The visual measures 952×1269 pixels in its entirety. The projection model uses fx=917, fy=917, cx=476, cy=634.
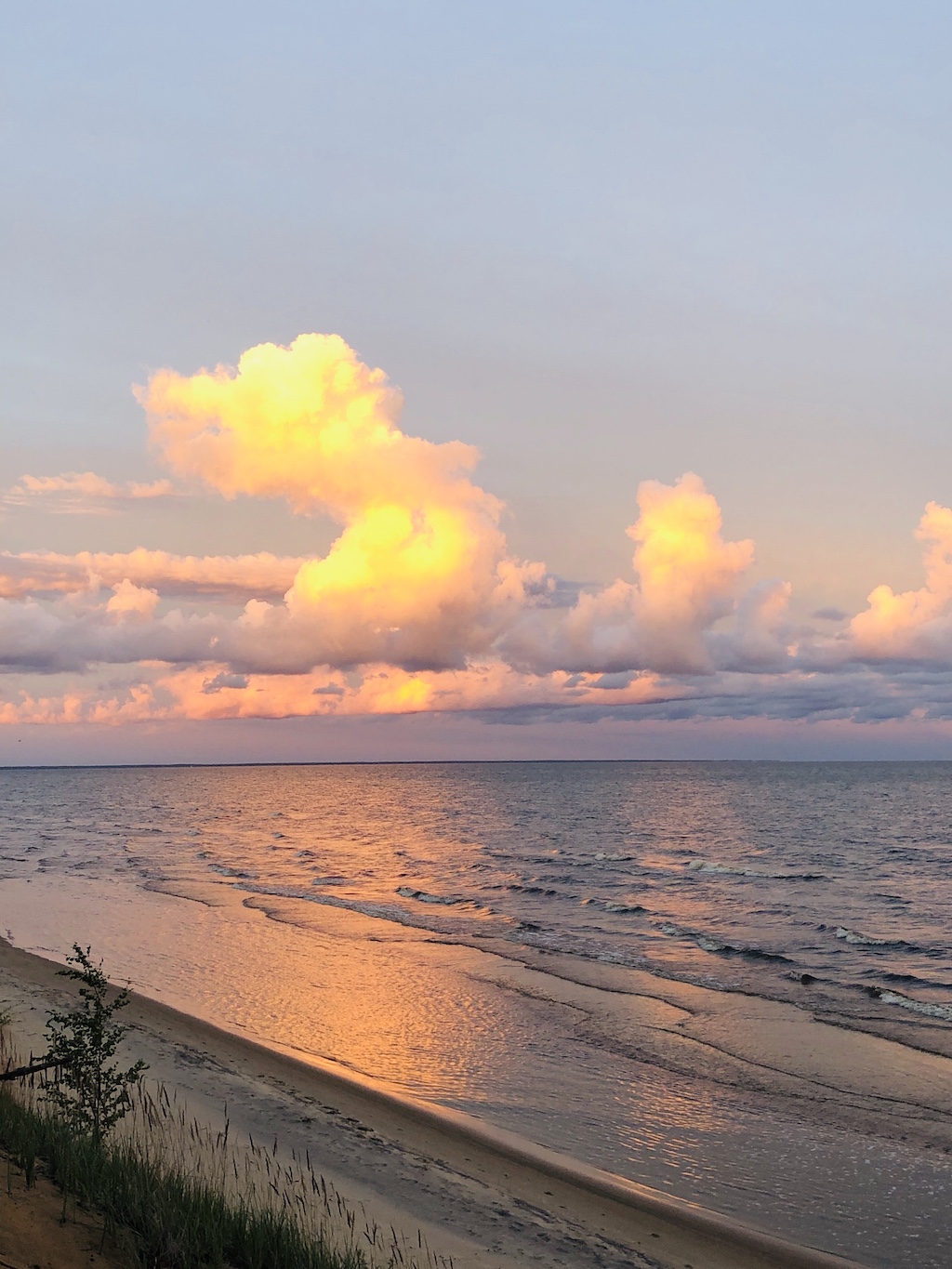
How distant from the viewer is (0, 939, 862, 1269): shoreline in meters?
10.4

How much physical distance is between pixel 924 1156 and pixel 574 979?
38.1ft

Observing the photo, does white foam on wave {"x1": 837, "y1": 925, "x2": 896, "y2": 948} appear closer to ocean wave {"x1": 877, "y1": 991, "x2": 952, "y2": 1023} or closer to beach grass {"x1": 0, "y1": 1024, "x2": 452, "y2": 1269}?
ocean wave {"x1": 877, "y1": 991, "x2": 952, "y2": 1023}

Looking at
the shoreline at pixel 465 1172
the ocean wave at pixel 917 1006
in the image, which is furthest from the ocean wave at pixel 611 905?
the shoreline at pixel 465 1172

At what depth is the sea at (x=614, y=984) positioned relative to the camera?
13.3 m

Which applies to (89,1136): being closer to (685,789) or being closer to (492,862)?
(492,862)

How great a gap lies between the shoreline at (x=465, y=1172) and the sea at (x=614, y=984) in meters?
0.50

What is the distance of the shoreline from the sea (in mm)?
502

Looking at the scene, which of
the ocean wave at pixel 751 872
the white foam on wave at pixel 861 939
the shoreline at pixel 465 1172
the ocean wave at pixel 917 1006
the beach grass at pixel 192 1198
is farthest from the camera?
the ocean wave at pixel 751 872

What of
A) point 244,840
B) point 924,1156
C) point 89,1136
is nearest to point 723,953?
point 924,1156

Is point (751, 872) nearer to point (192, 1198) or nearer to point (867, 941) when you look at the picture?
point (867, 941)

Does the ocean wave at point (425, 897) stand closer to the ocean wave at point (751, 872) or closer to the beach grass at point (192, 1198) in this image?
the ocean wave at point (751, 872)

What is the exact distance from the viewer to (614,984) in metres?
23.9

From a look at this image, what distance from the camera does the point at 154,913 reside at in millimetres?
33188

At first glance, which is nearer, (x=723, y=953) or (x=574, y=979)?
(x=574, y=979)
